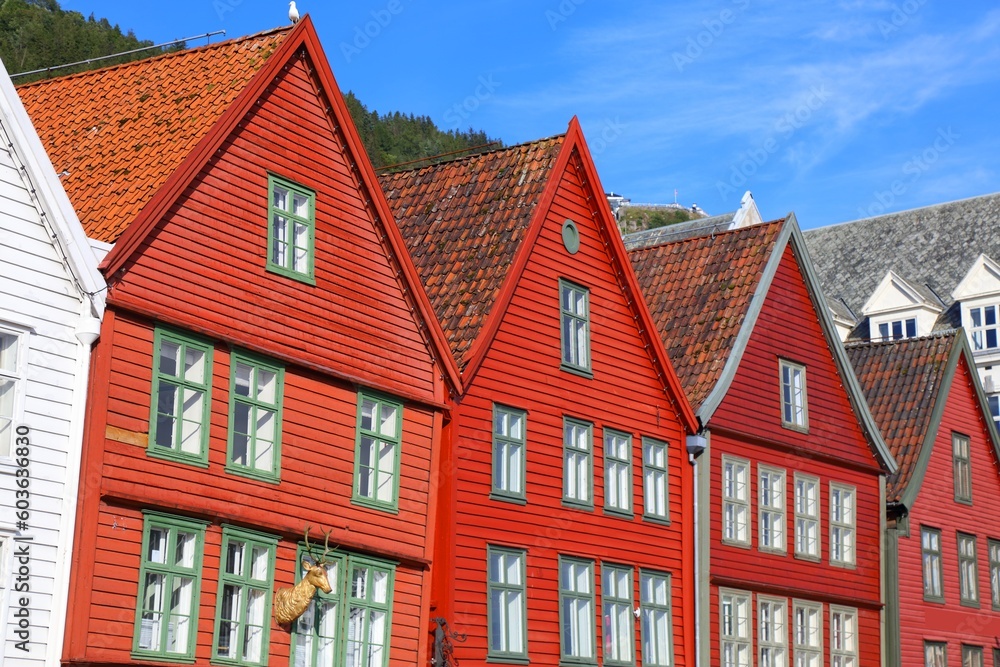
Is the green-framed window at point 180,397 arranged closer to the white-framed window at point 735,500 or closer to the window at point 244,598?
the window at point 244,598

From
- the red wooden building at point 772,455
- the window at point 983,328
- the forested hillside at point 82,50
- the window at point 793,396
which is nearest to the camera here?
the red wooden building at point 772,455

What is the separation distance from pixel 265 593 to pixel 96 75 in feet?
30.5

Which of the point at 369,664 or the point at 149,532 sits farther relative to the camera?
the point at 369,664

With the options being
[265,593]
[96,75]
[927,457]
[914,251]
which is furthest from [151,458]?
[914,251]

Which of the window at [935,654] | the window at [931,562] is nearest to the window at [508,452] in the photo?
the window at [931,562]

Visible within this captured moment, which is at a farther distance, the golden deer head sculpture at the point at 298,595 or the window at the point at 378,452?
the window at the point at 378,452

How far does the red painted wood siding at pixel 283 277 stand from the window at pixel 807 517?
11.5m

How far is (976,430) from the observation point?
40625 millimetres

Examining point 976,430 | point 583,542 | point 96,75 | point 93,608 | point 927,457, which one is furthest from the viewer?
point 976,430

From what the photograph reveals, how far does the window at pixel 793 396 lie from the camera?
111 ft

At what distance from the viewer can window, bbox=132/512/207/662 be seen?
66.0ft

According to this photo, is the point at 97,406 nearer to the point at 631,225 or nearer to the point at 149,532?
the point at 149,532

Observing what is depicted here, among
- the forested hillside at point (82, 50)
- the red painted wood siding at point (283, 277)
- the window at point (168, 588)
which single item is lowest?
the window at point (168, 588)

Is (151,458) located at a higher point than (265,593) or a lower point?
higher
